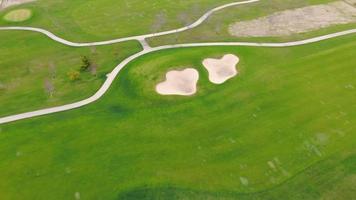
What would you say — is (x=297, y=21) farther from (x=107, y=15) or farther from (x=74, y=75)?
(x=74, y=75)

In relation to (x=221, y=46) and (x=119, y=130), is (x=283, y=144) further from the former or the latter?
(x=221, y=46)

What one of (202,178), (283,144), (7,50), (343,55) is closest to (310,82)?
(343,55)

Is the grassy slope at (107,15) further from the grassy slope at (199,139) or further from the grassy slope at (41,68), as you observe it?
the grassy slope at (199,139)

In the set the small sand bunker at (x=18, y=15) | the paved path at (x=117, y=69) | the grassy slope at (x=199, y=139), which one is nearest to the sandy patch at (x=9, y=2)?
the small sand bunker at (x=18, y=15)

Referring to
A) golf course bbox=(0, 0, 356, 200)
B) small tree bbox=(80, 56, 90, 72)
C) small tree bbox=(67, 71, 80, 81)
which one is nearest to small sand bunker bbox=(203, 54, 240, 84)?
golf course bbox=(0, 0, 356, 200)

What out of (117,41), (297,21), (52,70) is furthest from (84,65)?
(297,21)

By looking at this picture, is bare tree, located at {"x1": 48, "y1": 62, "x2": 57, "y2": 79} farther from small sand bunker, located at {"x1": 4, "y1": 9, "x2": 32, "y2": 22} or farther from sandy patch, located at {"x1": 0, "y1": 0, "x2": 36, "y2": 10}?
sandy patch, located at {"x1": 0, "y1": 0, "x2": 36, "y2": 10}
